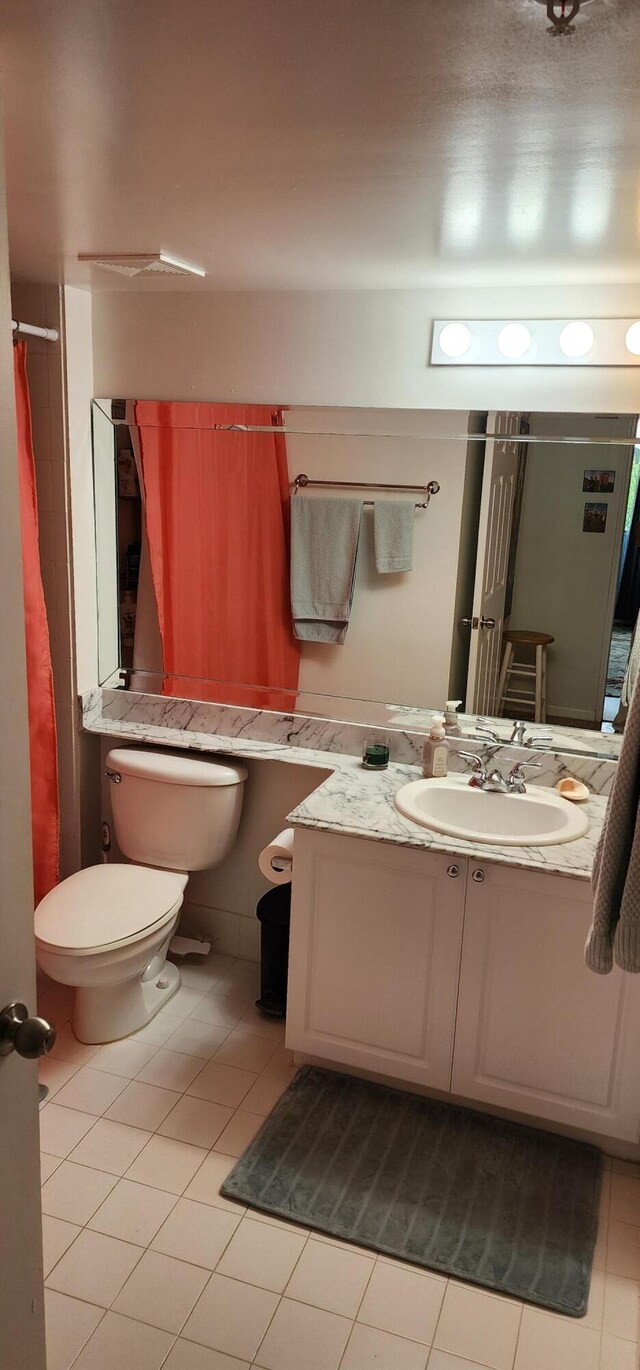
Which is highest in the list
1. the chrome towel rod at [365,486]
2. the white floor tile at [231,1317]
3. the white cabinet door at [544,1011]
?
the chrome towel rod at [365,486]

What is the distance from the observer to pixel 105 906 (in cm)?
253

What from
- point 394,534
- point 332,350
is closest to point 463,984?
point 394,534

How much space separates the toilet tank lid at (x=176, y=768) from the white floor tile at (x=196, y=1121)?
855mm

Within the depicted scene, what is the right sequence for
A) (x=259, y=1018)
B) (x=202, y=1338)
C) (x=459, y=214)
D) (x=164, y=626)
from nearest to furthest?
(x=459, y=214) → (x=202, y=1338) → (x=259, y=1018) → (x=164, y=626)

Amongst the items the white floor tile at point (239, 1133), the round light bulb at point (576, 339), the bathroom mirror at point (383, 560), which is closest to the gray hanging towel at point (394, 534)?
the bathroom mirror at point (383, 560)

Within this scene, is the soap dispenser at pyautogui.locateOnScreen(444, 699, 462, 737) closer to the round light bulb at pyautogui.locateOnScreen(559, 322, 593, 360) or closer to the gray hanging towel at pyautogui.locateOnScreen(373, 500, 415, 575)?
the gray hanging towel at pyautogui.locateOnScreen(373, 500, 415, 575)

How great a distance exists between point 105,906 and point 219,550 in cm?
110

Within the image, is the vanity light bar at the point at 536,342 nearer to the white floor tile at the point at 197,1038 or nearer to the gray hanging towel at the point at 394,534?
the gray hanging towel at the point at 394,534

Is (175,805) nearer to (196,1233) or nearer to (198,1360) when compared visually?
(196,1233)

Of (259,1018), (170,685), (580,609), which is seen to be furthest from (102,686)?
(580,609)

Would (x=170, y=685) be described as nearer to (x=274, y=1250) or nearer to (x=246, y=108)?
(x=274, y=1250)

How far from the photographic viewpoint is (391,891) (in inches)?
88.7

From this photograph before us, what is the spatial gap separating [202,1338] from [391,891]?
971mm

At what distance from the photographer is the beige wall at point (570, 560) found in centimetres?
231
